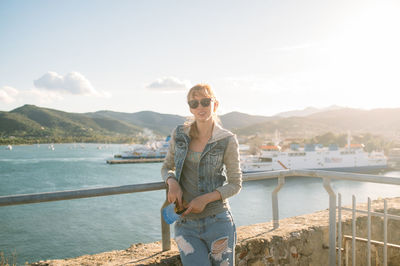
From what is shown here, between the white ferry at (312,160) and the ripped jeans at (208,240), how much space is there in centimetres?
3678

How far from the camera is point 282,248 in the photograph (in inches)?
82.7

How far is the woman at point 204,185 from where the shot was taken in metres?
1.27

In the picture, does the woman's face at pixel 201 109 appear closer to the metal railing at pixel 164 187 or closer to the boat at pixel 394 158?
the metal railing at pixel 164 187

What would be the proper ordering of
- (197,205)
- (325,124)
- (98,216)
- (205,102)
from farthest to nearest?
(325,124) < (98,216) < (205,102) < (197,205)

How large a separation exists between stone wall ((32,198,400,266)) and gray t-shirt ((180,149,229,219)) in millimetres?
526

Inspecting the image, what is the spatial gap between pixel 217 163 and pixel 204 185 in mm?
106

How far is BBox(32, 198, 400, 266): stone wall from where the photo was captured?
176cm

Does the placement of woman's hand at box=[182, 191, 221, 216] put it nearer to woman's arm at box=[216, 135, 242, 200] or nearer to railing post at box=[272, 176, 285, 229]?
woman's arm at box=[216, 135, 242, 200]

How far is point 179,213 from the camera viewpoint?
130 centimetres

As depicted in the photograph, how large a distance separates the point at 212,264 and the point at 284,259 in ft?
3.27

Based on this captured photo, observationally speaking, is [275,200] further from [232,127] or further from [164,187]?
[232,127]

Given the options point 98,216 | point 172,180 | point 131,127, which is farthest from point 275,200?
point 131,127

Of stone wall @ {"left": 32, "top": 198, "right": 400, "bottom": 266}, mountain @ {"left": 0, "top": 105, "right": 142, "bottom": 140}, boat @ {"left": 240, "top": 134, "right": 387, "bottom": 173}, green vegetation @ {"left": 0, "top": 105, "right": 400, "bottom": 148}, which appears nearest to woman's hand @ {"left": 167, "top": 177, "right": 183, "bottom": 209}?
stone wall @ {"left": 32, "top": 198, "right": 400, "bottom": 266}

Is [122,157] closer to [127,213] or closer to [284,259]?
[127,213]
